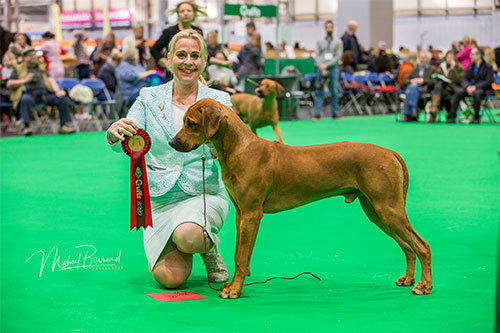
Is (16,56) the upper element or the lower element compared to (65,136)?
upper

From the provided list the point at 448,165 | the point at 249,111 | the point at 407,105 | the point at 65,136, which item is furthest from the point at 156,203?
the point at 407,105

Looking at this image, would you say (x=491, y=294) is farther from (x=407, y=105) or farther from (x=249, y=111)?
(x=407, y=105)

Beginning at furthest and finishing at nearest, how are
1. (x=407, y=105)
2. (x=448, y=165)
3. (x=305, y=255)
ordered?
(x=407, y=105) → (x=448, y=165) → (x=305, y=255)

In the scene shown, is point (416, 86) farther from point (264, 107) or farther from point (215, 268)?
point (215, 268)

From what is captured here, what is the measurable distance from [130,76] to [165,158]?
999 cm

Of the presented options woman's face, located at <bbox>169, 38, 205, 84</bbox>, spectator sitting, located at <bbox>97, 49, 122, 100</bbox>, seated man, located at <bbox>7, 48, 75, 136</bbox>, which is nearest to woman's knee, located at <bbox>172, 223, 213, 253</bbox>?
woman's face, located at <bbox>169, 38, 205, 84</bbox>

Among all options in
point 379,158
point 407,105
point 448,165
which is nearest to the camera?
point 379,158

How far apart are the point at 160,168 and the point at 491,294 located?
5.96 ft

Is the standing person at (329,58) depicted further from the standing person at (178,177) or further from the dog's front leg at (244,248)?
the dog's front leg at (244,248)

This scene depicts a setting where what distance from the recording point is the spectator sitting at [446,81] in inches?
589

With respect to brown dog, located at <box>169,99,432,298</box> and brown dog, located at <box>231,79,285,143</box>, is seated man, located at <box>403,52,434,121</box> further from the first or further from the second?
brown dog, located at <box>169,99,432,298</box>

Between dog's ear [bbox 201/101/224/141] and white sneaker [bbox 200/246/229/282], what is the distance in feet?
2.44

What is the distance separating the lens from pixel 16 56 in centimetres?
1327

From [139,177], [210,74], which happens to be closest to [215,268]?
[139,177]
